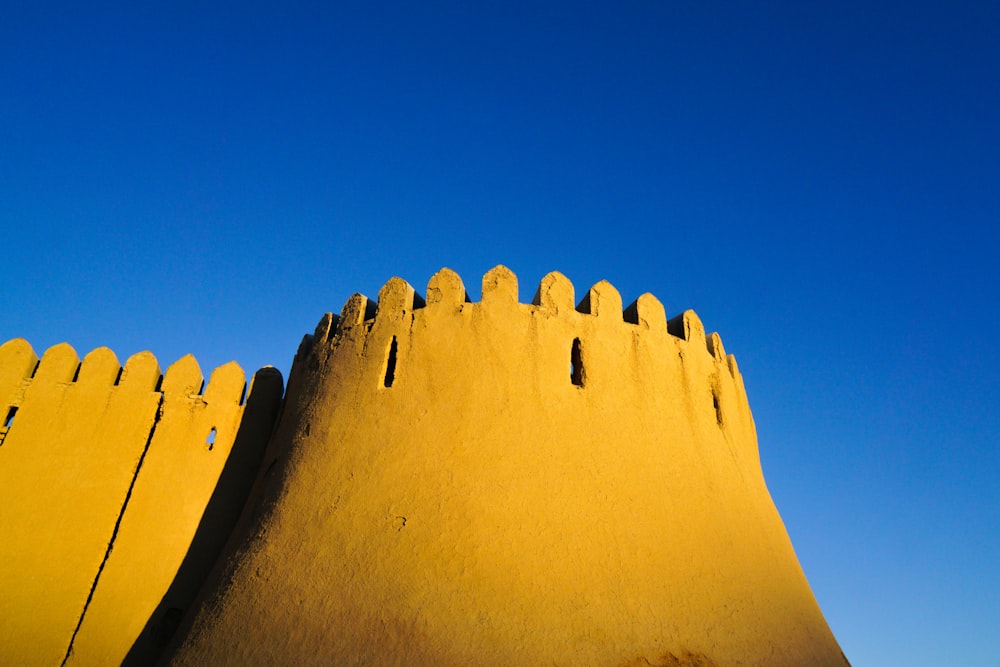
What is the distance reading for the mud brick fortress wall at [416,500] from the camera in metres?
6.51

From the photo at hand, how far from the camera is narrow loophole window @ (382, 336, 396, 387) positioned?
834 centimetres

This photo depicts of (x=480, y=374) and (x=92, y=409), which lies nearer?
(x=480, y=374)

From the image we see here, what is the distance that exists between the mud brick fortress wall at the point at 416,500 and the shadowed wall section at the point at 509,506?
0.03m

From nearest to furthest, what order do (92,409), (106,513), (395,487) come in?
1. (395,487)
2. (106,513)
3. (92,409)

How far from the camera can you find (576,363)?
8.34 metres

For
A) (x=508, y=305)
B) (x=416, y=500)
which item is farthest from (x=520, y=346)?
(x=416, y=500)

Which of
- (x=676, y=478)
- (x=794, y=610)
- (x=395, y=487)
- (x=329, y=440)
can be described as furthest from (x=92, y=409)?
(x=794, y=610)

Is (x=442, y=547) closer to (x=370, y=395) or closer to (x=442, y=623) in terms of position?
(x=442, y=623)

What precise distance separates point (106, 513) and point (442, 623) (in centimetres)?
564

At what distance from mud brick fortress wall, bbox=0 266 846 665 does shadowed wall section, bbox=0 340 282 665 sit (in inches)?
1.1

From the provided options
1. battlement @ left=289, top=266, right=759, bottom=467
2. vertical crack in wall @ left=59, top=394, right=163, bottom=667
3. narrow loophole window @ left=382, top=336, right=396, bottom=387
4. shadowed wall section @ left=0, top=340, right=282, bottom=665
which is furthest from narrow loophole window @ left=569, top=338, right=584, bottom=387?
vertical crack in wall @ left=59, top=394, right=163, bottom=667

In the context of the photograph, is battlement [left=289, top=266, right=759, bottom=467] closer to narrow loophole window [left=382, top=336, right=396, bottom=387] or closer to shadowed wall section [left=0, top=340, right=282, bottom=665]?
narrow loophole window [left=382, top=336, right=396, bottom=387]

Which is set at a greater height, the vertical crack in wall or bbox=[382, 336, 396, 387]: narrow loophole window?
bbox=[382, 336, 396, 387]: narrow loophole window

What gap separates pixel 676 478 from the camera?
7883 millimetres
